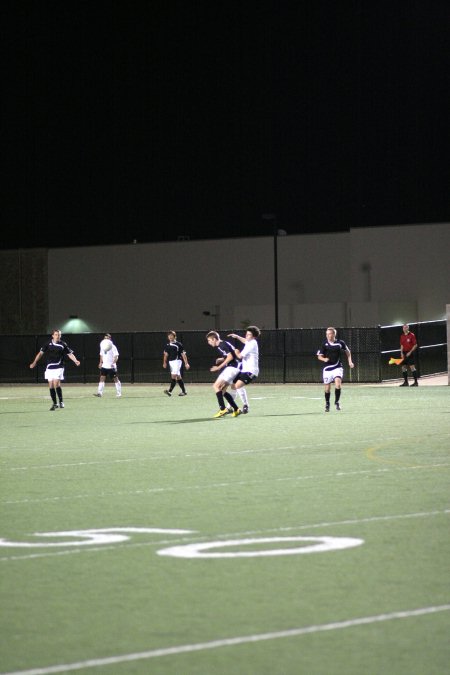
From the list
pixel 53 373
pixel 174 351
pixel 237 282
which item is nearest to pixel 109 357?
pixel 174 351

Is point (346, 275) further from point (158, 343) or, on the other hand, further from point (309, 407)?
point (309, 407)

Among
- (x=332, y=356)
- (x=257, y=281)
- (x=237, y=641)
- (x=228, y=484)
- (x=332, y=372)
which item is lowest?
(x=237, y=641)

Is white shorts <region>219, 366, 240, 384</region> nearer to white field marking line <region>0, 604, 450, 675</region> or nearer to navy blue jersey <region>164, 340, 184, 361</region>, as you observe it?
navy blue jersey <region>164, 340, 184, 361</region>

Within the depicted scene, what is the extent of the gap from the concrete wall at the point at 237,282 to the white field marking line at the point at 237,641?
58.3 meters

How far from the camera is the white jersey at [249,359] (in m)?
27.1

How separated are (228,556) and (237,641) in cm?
273

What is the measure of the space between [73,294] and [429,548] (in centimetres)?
6807

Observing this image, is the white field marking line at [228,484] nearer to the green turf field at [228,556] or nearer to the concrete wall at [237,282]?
the green turf field at [228,556]

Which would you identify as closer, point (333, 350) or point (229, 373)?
point (229, 373)

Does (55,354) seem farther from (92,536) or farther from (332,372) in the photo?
(92,536)

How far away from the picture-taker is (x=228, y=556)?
9742 mm

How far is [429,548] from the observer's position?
9.89 meters

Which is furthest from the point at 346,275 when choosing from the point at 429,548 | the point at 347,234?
the point at 429,548

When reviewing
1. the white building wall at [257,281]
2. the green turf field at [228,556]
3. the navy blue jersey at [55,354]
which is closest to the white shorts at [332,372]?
the green turf field at [228,556]
